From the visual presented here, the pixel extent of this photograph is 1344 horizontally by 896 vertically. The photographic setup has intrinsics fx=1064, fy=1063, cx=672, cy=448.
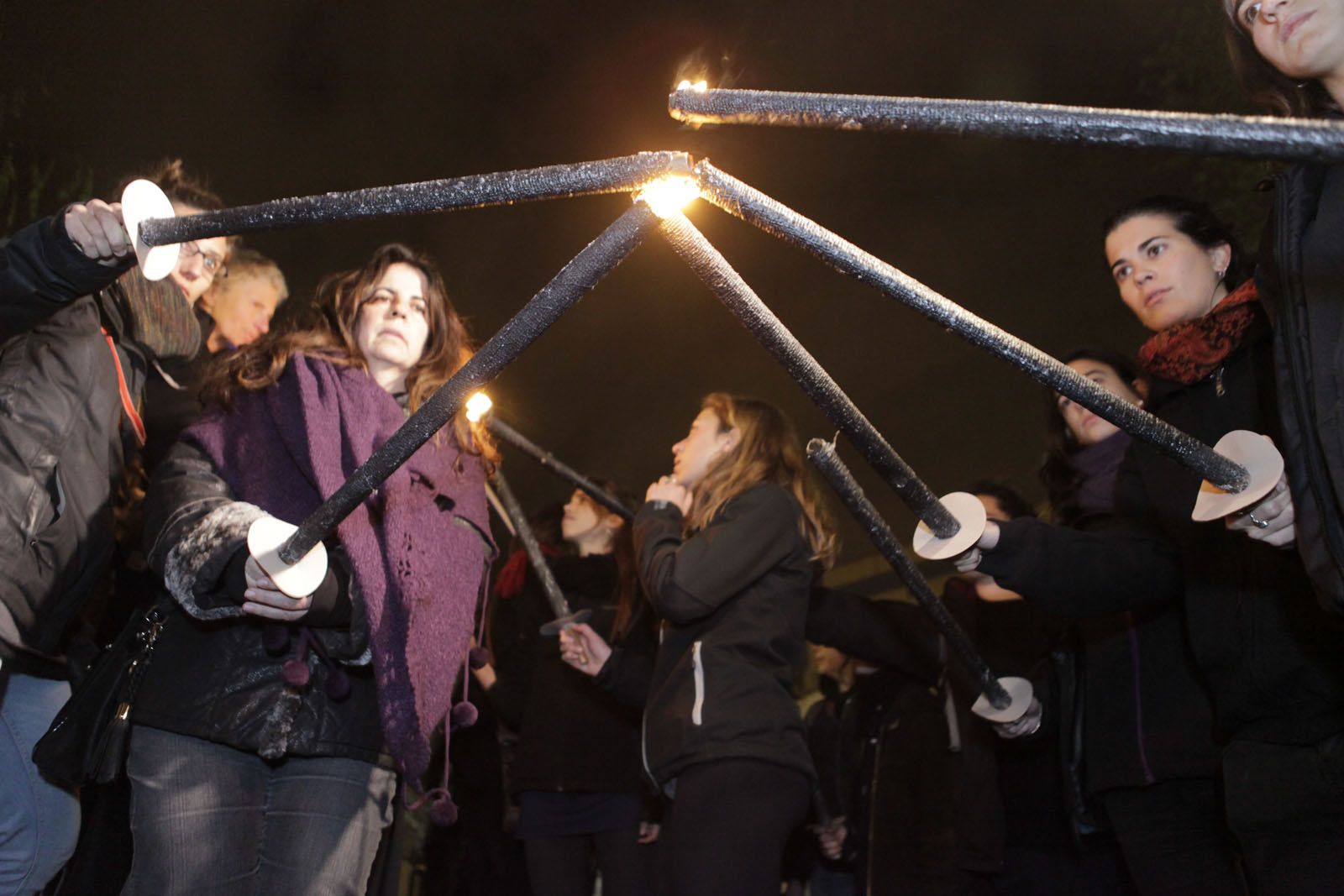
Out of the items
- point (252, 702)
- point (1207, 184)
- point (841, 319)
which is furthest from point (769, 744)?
point (841, 319)

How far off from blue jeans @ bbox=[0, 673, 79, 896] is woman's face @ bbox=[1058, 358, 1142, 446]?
2596mm

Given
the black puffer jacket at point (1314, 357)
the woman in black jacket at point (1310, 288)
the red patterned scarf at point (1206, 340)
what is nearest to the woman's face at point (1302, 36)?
the woman in black jacket at point (1310, 288)

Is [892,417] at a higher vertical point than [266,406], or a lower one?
higher

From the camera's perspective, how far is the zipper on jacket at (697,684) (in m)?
2.39

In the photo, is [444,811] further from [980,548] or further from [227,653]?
[980,548]

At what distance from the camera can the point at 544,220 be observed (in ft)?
17.9

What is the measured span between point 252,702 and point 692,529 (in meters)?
1.33

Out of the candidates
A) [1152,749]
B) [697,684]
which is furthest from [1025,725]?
[697,684]

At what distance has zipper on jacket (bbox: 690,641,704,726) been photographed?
2391mm

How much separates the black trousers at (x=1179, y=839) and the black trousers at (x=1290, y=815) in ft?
1.22

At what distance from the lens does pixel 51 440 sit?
199 cm

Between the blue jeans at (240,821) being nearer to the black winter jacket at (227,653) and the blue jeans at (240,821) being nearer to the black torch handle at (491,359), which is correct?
the black winter jacket at (227,653)

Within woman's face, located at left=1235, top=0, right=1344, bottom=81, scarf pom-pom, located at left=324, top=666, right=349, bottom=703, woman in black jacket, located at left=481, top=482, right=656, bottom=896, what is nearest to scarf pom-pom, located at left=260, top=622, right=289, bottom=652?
scarf pom-pom, located at left=324, top=666, right=349, bottom=703

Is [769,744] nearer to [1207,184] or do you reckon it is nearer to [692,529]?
[692,529]
